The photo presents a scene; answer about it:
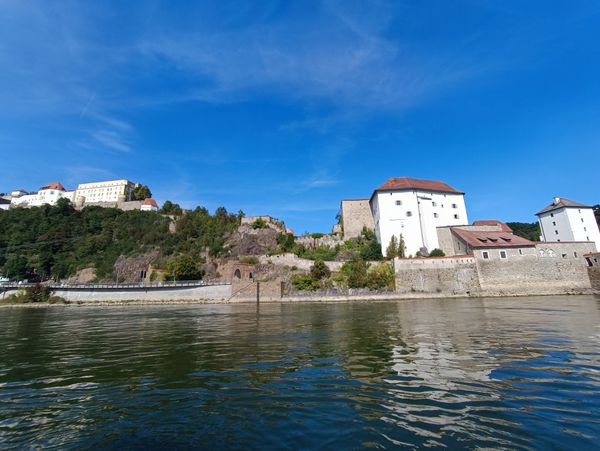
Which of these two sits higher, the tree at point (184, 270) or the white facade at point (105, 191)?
the white facade at point (105, 191)

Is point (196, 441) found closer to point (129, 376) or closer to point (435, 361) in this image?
point (129, 376)

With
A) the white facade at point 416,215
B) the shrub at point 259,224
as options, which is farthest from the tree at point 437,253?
the shrub at point 259,224

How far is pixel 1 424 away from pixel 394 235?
165 ft

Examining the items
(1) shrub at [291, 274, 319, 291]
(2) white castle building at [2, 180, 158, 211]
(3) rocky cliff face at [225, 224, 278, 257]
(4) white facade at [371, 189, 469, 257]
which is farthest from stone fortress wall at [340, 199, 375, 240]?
(2) white castle building at [2, 180, 158, 211]

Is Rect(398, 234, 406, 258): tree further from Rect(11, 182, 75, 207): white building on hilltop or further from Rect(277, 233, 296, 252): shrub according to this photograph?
Rect(11, 182, 75, 207): white building on hilltop

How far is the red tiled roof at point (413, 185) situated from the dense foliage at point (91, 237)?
108ft

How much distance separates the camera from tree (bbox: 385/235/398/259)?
48.1 metres

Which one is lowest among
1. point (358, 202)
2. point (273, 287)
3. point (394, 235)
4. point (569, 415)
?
point (569, 415)

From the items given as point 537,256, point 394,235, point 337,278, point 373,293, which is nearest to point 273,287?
point 337,278

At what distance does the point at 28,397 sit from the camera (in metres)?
5.89

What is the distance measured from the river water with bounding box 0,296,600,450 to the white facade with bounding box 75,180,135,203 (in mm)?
103002

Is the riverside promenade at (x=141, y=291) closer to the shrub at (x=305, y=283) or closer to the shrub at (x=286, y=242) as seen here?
the shrub at (x=305, y=283)

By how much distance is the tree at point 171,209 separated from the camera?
79500 mm

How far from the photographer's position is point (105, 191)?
3999 inches
